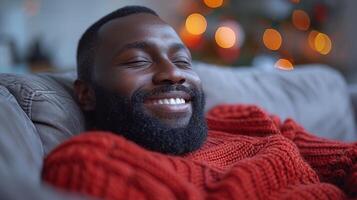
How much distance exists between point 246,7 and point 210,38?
0.39 meters

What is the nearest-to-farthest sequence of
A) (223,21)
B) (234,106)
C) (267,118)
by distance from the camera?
(267,118), (234,106), (223,21)

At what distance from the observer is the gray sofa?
672 mm

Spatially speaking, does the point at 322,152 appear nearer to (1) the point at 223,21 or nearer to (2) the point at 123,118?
(2) the point at 123,118

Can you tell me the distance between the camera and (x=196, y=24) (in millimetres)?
3277

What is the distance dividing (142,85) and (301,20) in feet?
8.57

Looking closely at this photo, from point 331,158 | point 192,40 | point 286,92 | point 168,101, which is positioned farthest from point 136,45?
point 192,40

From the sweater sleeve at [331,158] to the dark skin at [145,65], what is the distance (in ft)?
1.02

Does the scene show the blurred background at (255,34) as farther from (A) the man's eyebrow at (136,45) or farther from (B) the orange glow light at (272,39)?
(A) the man's eyebrow at (136,45)

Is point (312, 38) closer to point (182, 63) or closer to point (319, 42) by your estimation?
point (319, 42)

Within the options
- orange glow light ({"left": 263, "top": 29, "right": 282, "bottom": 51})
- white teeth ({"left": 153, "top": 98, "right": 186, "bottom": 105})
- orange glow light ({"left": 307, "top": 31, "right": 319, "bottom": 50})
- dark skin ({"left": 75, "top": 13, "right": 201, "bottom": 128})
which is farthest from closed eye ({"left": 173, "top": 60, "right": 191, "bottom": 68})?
orange glow light ({"left": 307, "top": 31, "right": 319, "bottom": 50})

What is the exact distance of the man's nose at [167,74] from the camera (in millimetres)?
902

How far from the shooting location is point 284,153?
2.80 feet

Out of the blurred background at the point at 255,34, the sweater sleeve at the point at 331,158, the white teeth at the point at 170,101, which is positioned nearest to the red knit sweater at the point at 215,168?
the sweater sleeve at the point at 331,158

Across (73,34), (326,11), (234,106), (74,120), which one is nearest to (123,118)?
(74,120)
